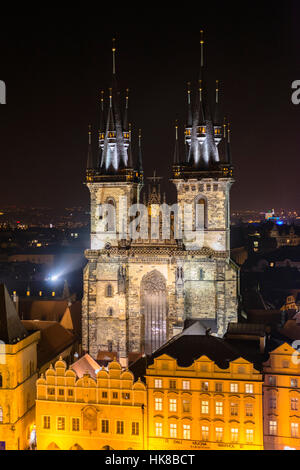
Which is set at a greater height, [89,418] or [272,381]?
[272,381]

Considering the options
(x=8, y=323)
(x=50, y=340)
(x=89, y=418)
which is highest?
(x=8, y=323)

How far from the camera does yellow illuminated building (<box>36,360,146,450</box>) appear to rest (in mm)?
41188

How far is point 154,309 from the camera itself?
2202 inches

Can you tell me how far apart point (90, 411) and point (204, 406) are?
313 inches

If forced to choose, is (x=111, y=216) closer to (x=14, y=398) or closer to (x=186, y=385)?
(x=14, y=398)

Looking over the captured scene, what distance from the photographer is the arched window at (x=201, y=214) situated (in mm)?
55656

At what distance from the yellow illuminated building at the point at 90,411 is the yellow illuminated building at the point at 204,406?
1236mm

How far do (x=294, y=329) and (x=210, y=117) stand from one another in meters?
21.2

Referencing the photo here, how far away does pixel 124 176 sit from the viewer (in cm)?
5681

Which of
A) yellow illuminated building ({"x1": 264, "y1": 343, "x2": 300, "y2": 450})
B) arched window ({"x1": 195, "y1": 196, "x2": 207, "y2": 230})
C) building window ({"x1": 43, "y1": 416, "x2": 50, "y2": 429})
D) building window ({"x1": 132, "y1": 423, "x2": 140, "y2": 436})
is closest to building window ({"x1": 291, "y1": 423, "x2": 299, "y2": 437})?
yellow illuminated building ({"x1": 264, "y1": 343, "x2": 300, "y2": 450})

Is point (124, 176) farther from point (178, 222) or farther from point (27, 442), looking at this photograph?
point (27, 442)

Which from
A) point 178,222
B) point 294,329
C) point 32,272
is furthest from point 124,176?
point 32,272

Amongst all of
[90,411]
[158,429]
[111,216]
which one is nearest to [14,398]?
[90,411]

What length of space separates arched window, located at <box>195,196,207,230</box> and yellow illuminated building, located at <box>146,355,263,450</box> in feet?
57.2
